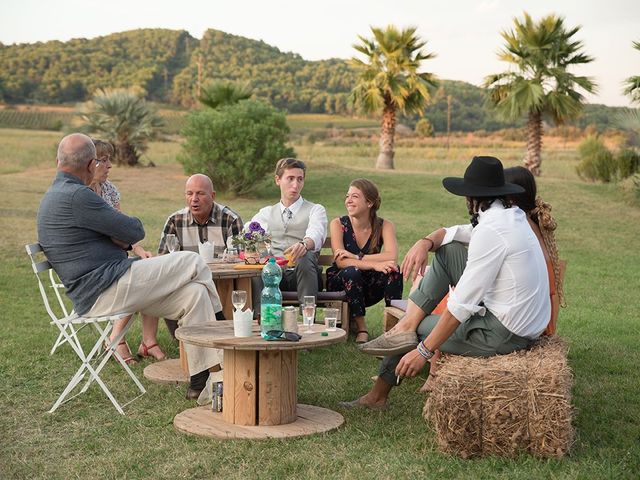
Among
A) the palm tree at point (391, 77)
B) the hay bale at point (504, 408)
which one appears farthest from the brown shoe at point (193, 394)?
the palm tree at point (391, 77)

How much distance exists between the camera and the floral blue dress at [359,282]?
7.57m

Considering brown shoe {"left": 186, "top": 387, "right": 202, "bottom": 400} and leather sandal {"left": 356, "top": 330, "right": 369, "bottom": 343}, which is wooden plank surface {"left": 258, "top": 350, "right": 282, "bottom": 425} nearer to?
brown shoe {"left": 186, "top": 387, "right": 202, "bottom": 400}

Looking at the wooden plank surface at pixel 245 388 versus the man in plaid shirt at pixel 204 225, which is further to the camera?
the man in plaid shirt at pixel 204 225

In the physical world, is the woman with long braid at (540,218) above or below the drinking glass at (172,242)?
above

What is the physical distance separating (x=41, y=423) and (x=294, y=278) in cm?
273

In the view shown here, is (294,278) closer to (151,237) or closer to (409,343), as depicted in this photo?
(409,343)

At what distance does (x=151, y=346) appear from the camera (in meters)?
7.23

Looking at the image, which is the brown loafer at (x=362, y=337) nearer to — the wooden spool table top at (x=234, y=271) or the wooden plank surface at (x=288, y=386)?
the wooden spool table top at (x=234, y=271)

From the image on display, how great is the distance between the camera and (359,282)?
7602 mm

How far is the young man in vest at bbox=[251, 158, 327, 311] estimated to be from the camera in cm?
738

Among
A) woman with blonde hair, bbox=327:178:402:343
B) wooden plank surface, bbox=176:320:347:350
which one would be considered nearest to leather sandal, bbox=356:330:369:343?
woman with blonde hair, bbox=327:178:402:343

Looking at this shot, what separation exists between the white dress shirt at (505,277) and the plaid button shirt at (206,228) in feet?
9.59

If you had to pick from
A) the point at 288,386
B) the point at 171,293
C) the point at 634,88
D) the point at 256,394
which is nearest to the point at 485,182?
the point at 288,386

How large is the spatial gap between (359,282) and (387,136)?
24014 mm
